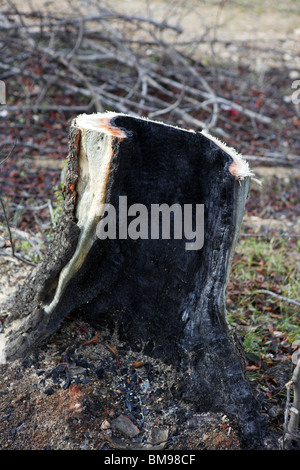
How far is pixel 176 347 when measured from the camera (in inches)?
79.7

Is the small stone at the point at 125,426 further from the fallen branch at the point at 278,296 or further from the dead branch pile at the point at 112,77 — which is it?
the dead branch pile at the point at 112,77

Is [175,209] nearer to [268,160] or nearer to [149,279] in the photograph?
[149,279]

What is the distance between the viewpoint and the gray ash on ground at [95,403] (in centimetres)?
181

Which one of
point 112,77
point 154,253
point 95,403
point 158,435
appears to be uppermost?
point 112,77

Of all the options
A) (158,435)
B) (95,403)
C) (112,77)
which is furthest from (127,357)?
(112,77)

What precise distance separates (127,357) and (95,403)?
0.30m

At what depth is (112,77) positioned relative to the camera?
617 centimetres

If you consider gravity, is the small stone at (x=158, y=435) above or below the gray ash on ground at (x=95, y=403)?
below

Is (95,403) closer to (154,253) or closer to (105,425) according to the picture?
(105,425)

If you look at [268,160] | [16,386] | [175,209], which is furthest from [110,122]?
[268,160]

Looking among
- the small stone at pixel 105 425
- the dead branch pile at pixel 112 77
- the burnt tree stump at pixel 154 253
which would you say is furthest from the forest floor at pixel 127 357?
the dead branch pile at pixel 112 77

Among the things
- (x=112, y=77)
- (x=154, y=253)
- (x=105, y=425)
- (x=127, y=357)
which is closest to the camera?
(x=105, y=425)

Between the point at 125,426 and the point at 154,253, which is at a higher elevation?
the point at 154,253

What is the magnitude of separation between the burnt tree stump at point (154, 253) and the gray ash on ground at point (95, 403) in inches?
2.9
